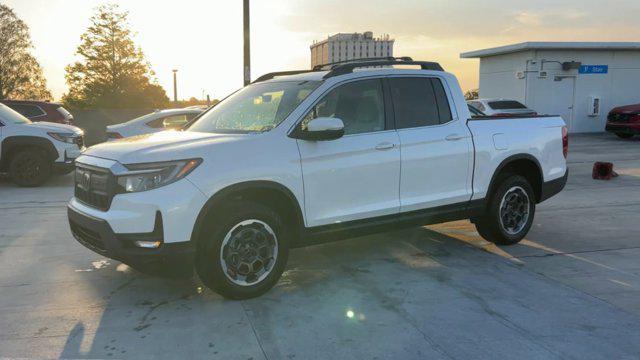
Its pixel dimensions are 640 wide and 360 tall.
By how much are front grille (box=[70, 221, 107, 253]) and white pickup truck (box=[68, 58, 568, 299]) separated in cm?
2

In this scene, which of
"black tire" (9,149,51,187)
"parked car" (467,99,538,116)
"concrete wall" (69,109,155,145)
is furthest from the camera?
"concrete wall" (69,109,155,145)

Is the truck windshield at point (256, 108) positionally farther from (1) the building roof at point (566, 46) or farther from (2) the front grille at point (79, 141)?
(1) the building roof at point (566, 46)

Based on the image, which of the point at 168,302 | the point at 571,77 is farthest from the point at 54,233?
the point at 571,77

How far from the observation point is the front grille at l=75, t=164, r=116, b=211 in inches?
157

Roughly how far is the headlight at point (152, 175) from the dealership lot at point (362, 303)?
995mm

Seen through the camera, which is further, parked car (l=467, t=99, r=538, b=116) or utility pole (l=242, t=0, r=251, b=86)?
parked car (l=467, t=99, r=538, b=116)

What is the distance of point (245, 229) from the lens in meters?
4.20

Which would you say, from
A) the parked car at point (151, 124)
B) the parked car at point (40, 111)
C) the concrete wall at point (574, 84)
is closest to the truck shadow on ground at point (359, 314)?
the parked car at point (151, 124)

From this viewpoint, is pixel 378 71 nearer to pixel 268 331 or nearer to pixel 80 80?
pixel 268 331

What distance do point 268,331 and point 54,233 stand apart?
4100 mm

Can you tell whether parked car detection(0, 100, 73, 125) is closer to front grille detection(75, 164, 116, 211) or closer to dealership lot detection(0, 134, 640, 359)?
dealership lot detection(0, 134, 640, 359)

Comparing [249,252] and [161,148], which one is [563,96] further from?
[161,148]

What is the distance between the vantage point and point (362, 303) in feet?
13.9

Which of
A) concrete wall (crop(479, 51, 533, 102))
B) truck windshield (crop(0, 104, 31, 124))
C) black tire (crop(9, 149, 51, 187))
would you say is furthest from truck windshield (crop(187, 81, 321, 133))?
concrete wall (crop(479, 51, 533, 102))
